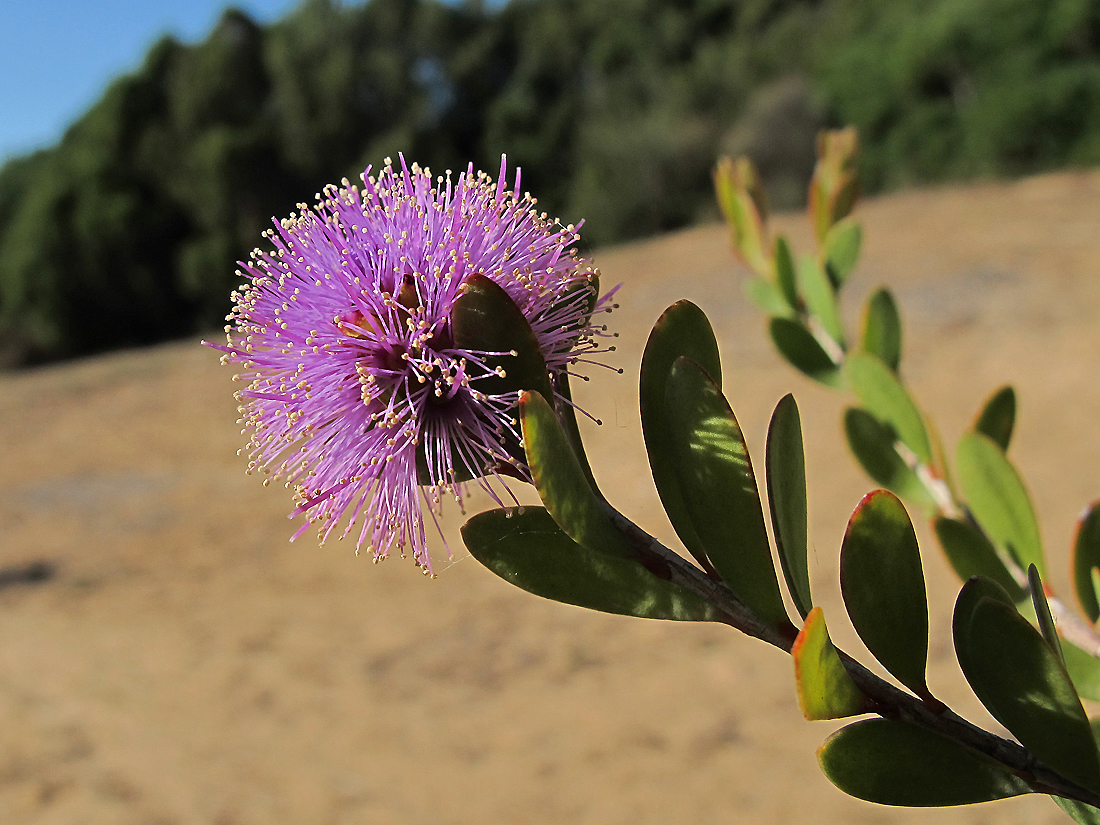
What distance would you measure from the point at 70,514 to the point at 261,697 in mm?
3736

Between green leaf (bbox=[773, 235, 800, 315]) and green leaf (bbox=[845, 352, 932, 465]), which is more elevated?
green leaf (bbox=[773, 235, 800, 315])

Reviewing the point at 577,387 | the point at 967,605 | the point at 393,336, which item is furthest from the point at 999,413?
the point at 577,387

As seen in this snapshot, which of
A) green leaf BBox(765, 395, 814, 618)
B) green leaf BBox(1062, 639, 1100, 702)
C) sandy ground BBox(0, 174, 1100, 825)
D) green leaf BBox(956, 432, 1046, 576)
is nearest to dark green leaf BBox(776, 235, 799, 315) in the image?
green leaf BBox(956, 432, 1046, 576)

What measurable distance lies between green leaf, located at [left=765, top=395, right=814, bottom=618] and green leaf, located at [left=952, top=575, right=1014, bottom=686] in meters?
0.07

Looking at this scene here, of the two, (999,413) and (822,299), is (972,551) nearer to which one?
(999,413)

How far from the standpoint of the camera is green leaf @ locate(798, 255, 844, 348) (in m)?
1.08

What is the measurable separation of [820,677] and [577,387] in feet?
20.7

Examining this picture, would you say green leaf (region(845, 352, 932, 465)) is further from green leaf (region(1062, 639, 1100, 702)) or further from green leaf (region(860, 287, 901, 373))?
green leaf (region(1062, 639, 1100, 702))

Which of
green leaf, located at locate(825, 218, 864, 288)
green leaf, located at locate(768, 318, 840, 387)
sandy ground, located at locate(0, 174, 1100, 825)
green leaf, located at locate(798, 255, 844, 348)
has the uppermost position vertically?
green leaf, located at locate(825, 218, 864, 288)

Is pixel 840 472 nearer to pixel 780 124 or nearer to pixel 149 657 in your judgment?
pixel 149 657

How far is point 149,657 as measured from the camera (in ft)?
15.2

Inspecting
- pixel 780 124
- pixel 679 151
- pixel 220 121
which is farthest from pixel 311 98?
pixel 780 124

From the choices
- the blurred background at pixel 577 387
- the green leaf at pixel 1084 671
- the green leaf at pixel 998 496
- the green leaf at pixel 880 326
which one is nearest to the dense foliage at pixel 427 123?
the blurred background at pixel 577 387

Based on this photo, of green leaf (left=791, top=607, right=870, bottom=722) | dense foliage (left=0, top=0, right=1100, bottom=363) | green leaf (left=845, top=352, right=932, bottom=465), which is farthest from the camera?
dense foliage (left=0, top=0, right=1100, bottom=363)
